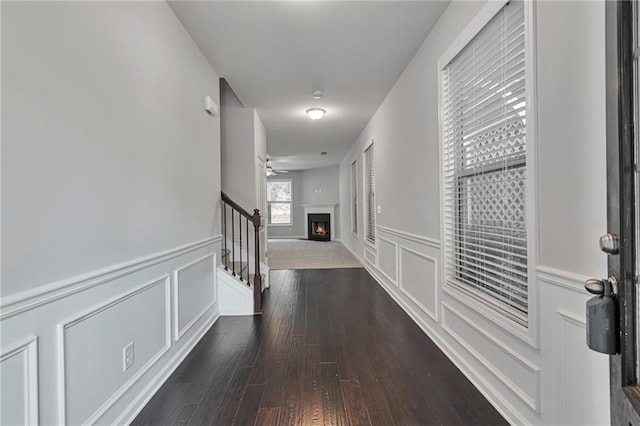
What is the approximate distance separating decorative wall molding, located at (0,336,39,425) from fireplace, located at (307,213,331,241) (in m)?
10.2

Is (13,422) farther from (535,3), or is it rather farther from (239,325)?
(535,3)

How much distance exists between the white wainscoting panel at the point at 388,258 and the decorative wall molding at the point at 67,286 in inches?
104

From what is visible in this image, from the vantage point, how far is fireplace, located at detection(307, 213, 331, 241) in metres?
11.3

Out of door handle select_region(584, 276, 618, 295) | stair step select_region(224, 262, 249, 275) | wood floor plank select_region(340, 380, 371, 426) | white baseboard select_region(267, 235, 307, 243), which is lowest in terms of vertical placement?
wood floor plank select_region(340, 380, 371, 426)

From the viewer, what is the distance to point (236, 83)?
3.59m

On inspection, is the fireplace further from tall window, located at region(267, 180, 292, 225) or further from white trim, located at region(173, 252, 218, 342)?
white trim, located at region(173, 252, 218, 342)

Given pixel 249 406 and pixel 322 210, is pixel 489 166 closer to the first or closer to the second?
pixel 249 406

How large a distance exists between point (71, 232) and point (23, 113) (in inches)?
18.3

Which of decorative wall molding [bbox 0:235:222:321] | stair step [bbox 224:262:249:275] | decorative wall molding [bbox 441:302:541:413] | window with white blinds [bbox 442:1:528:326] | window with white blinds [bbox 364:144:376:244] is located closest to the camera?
decorative wall molding [bbox 0:235:222:321]

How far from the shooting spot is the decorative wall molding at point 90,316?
123cm

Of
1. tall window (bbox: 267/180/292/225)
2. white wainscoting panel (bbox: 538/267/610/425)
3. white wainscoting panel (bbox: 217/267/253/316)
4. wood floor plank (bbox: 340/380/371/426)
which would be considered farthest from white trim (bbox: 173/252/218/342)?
tall window (bbox: 267/180/292/225)

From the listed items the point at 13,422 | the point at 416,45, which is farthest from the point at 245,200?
the point at 13,422

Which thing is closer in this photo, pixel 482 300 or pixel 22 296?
pixel 22 296

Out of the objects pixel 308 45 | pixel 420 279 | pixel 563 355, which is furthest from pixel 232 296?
pixel 563 355
